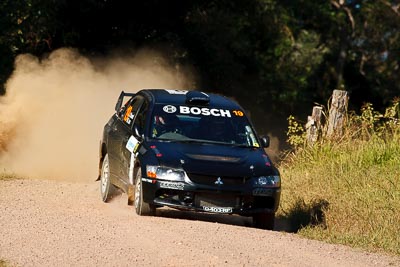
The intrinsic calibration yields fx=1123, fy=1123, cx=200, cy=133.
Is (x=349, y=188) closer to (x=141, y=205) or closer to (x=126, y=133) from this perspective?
(x=126, y=133)

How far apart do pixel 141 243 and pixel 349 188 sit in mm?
5527

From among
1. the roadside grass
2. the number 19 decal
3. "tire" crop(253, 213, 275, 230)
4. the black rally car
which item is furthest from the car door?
the roadside grass

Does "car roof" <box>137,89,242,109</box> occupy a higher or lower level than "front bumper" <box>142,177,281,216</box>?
higher

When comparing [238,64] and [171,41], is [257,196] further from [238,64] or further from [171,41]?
[238,64]

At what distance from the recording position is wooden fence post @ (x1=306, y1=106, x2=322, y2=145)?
19.5m

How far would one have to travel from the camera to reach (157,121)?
47.8 feet

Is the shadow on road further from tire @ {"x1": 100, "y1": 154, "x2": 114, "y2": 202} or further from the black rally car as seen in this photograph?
tire @ {"x1": 100, "y1": 154, "x2": 114, "y2": 202}

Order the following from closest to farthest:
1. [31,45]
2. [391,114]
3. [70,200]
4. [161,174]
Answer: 1. [161,174]
2. [70,200]
3. [391,114]
4. [31,45]

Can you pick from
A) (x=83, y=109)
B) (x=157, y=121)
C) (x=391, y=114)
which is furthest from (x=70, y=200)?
(x=83, y=109)

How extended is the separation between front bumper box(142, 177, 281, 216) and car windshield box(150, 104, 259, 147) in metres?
1.07

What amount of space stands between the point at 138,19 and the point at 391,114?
12770mm

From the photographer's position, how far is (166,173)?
527 inches

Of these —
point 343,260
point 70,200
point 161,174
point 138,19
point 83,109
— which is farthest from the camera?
point 138,19

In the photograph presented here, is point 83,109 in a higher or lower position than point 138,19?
lower
